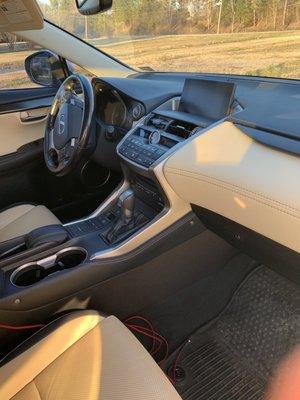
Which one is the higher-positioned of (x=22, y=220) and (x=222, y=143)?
(x=222, y=143)

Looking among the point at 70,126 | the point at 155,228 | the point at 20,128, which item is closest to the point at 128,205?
the point at 155,228

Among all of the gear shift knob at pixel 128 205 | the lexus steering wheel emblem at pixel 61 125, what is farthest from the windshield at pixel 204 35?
the gear shift knob at pixel 128 205

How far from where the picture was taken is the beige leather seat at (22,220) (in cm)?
219

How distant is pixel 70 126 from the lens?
7.40 ft

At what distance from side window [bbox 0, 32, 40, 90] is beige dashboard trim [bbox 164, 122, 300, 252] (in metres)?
1.48

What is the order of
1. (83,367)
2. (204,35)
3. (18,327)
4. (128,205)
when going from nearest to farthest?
(83,367) < (18,327) < (128,205) < (204,35)

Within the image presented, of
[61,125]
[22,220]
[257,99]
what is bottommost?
[22,220]

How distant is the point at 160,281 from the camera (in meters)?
1.99

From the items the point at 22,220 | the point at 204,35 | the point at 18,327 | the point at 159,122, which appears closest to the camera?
the point at 18,327

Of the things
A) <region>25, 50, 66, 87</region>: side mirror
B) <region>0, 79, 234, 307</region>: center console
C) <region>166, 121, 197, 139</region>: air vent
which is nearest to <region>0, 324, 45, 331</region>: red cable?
<region>0, 79, 234, 307</region>: center console

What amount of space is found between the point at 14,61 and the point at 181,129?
1.57m

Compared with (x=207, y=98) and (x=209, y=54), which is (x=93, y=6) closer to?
(x=207, y=98)

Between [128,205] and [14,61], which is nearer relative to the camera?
[128,205]

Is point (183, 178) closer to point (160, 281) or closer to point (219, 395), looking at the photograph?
point (160, 281)
